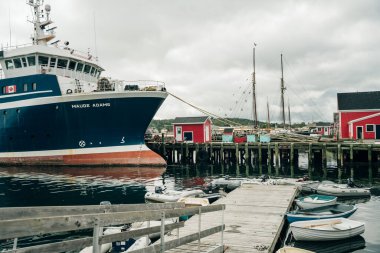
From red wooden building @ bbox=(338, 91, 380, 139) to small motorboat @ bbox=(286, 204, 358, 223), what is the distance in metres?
27.2

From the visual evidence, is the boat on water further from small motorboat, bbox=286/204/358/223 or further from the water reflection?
the water reflection

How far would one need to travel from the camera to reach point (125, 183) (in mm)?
25516

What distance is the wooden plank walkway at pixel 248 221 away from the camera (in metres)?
9.79

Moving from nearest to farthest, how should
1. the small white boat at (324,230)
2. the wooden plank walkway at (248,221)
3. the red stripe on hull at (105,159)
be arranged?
the wooden plank walkway at (248,221)
the small white boat at (324,230)
the red stripe on hull at (105,159)

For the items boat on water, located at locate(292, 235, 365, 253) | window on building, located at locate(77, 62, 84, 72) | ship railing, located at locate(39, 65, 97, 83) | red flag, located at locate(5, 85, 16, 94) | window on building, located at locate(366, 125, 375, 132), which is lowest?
boat on water, located at locate(292, 235, 365, 253)

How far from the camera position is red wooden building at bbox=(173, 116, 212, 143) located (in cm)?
4434

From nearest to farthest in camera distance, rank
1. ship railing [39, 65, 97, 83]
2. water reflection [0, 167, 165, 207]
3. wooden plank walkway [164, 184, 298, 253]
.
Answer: wooden plank walkway [164, 184, 298, 253] → water reflection [0, 167, 165, 207] → ship railing [39, 65, 97, 83]

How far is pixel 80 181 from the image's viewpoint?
86.3 feet

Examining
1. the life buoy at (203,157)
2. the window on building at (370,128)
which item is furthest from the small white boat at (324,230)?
the window on building at (370,128)

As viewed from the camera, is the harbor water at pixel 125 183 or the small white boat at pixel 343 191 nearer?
the harbor water at pixel 125 183

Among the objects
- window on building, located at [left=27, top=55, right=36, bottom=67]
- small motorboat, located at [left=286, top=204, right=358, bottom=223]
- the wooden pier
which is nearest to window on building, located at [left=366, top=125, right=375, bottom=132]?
the wooden pier

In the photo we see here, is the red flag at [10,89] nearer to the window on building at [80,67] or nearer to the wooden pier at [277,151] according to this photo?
the window on building at [80,67]

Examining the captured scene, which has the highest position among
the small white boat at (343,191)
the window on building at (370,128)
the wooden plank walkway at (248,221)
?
the window on building at (370,128)

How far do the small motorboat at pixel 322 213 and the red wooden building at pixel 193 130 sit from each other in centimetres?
2946
